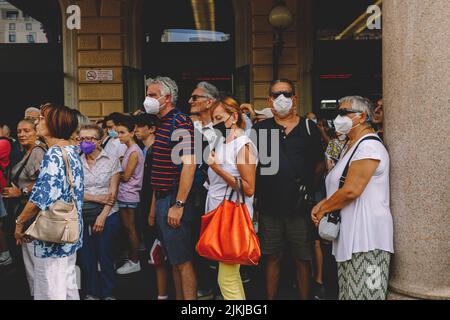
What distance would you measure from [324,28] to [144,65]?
3.98m

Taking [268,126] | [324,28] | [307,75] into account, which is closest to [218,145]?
[268,126]

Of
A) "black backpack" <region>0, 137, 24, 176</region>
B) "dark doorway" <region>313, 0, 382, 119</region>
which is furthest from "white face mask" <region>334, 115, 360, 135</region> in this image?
"dark doorway" <region>313, 0, 382, 119</region>

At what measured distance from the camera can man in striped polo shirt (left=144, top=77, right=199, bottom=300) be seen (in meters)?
4.46

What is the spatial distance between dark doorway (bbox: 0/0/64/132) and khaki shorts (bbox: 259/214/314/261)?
8.33 metres

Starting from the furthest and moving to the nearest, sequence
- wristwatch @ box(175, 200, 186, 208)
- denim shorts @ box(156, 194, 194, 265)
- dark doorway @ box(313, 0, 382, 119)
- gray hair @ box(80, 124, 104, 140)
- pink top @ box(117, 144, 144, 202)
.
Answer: dark doorway @ box(313, 0, 382, 119)
pink top @ box(117, 144, 144, 202)
gray hair @ box(80, 124, 104, 140)
denim shorts @ box(156, 194, 194, 265)
wristwatch @ box(175, 200, 186, 208)

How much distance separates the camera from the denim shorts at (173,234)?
4531 mm

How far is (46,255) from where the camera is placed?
3883mm

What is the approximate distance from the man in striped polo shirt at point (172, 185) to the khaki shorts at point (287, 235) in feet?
2.09

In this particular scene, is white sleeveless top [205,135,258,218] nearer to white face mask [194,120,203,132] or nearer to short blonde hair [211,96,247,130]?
short blonde hair [211,96,247,130]

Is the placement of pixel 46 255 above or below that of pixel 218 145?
below

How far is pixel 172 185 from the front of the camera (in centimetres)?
455

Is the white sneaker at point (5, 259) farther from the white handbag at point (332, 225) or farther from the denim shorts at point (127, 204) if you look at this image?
the white handbag at point (332, 225)

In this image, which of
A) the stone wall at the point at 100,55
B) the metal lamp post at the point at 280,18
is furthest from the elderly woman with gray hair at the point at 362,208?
the stone wall at the point at 100,55
